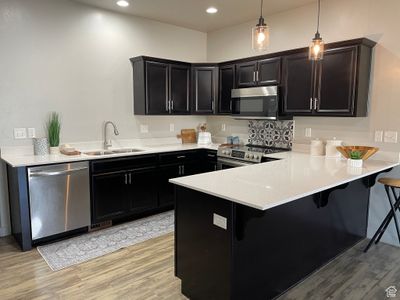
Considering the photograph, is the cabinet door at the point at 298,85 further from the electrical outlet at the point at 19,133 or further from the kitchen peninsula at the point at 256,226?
the electrical outlet at the point at 19,133

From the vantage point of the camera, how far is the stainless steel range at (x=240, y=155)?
147 inches

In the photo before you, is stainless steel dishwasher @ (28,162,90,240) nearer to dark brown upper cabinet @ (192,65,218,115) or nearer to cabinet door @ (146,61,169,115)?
cabinet door @ (146,61,169,115)

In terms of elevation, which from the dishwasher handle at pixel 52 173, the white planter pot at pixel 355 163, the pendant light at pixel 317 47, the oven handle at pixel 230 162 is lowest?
the oven handle at pixel 230 162

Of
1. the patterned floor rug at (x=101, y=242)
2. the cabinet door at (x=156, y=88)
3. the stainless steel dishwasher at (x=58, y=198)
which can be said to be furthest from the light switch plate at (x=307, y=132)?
the stainless steel dishwasher at (x=58, y=198)

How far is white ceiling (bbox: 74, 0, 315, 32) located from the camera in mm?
3709

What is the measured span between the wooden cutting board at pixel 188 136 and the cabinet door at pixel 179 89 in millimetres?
503

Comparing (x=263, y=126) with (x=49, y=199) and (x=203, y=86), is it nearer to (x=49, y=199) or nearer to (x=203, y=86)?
(x=203, y=86)

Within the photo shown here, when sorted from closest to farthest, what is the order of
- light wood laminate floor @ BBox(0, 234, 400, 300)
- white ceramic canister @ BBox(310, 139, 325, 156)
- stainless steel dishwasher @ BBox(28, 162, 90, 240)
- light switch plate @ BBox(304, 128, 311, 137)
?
light wood laminate floor @ BBox(0, 234, 400, 300) < stainless steel dishwasher @ BBox(28, 162, 90, 240) < white ceramic canister @ BBox(310, 139, 325, 156) < light switch plate @ BBox(304, 128, 311, 137)

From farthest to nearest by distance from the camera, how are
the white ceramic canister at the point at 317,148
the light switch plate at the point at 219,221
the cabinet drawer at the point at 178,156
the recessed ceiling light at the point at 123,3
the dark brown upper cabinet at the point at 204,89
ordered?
the dark brown upper cabinet at the point at 204,89 < the cabinet drawer at the point at 178,156 < the recessed ceiling light at the point at 123,3 < the white ceramic canister at the point at 317,148 < the light switch plate at the point at 219,221

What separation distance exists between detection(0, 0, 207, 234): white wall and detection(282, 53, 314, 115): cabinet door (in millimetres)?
2013

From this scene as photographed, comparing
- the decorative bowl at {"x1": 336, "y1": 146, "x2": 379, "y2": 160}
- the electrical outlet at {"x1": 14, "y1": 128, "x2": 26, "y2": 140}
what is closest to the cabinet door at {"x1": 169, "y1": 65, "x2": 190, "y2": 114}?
the electrical outlet at {"x1": 14, "y1": 128, "x2": 26, "y2": 140}

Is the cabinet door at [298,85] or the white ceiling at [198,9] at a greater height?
the white ceiling at [198,9]

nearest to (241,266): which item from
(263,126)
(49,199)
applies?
(49,199)

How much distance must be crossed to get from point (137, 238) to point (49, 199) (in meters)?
1.04
